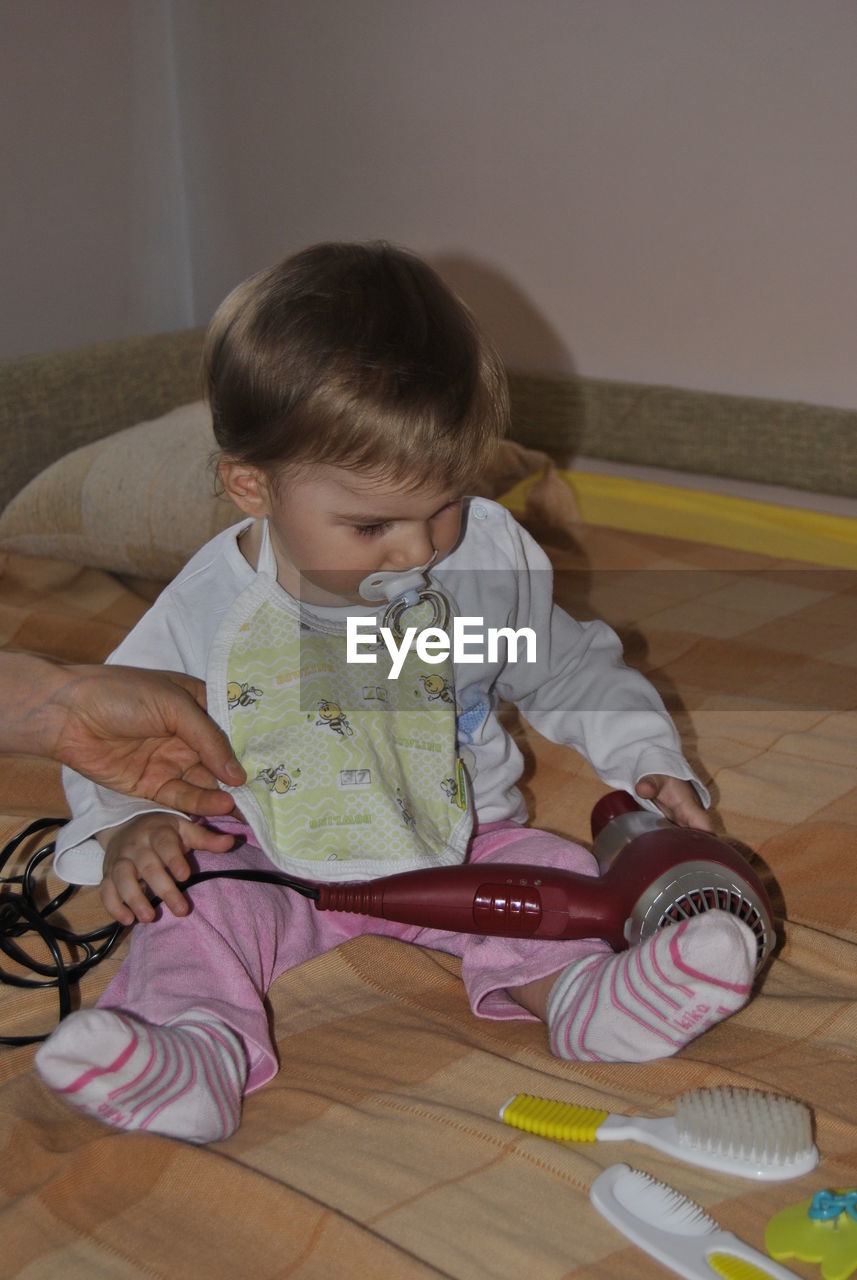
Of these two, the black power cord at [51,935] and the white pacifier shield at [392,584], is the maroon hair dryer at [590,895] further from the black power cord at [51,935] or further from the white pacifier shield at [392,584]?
the white pacifier shield at [392,584]

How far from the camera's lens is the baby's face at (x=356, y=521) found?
91 cm

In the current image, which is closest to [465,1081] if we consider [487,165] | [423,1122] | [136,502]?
[423,1122]

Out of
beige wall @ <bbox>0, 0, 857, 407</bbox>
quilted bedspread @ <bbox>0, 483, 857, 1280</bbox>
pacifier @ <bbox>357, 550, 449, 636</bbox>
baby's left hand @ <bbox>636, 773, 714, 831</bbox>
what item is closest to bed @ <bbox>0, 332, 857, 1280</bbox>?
quilted bedspread @ <bbox>0, 483, 857, 1280</bbox>

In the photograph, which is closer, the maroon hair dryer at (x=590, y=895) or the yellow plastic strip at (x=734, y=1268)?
the yellow plastic strip at (x=734, y=1268)

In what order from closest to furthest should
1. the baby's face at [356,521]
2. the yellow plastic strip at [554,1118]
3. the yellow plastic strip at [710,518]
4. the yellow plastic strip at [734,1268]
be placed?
the yellow plastic strip at [734,1268], the yellow plastic strip at [554,1118], the baby's face at [356,521], the yellow plastic strip at [710,518]

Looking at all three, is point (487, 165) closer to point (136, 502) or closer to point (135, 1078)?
point (136, 502)

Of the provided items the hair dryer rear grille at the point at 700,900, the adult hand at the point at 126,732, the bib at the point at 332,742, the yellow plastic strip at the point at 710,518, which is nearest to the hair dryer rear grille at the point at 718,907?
the hair dryer rear grille at the point at 700,900

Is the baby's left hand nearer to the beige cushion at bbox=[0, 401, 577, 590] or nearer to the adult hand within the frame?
the adult hand

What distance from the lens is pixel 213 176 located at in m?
2.59

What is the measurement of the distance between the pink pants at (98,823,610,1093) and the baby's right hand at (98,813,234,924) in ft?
0.10

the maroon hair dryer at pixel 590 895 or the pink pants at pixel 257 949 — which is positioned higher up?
the maroon hair dryer at pixel 590 895

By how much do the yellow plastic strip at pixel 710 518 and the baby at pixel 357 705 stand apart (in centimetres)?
95

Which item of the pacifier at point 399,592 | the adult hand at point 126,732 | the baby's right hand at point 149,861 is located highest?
the pacifier at point 399,592

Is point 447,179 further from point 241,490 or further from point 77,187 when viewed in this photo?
point 241,490
